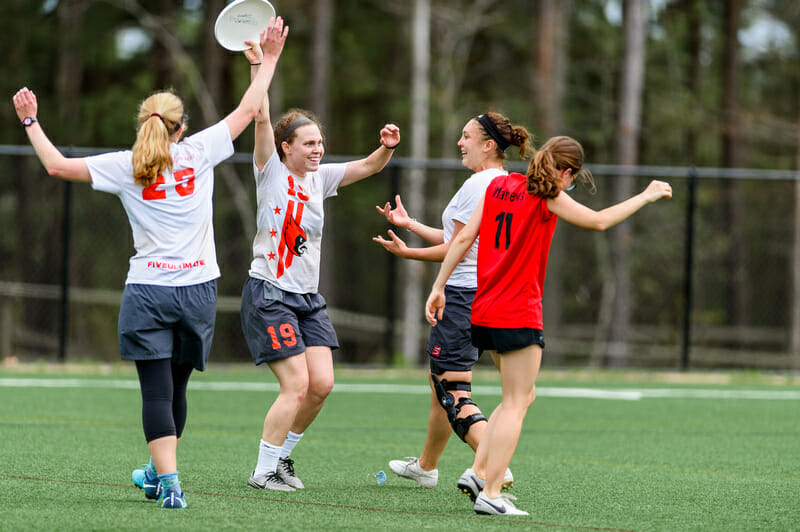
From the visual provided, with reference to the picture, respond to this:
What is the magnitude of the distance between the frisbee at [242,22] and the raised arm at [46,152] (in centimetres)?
107

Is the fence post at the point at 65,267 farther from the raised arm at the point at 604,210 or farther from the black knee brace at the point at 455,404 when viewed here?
the raised arm at the point at 604,210

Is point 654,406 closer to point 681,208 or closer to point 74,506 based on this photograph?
point 74,506

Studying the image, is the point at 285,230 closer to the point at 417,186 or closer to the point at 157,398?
the point at 157,398

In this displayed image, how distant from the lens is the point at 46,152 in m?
4.64

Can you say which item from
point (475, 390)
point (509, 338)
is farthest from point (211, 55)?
point (509, 338)

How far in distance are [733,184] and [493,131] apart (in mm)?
18953

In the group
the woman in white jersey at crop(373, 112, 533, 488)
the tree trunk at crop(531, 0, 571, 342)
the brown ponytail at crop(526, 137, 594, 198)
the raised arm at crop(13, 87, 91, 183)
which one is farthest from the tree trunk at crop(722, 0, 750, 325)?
the raised arm at crop(13, 87, 91, 183)

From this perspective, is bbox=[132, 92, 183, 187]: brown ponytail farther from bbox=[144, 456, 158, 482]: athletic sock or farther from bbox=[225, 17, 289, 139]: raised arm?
bbox=[144, 456, 158, 482]: athletic sock

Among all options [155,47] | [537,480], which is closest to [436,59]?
[155,47]

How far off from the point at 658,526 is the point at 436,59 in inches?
916

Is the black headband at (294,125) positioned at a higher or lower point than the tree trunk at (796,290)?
higher

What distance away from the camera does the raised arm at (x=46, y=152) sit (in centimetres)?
464

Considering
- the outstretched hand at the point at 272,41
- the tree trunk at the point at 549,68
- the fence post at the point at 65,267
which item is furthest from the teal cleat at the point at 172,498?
the tree trunk at the point at 549,68

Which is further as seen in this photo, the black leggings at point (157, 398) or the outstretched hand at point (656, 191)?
the black leggings at point (157, 398)
